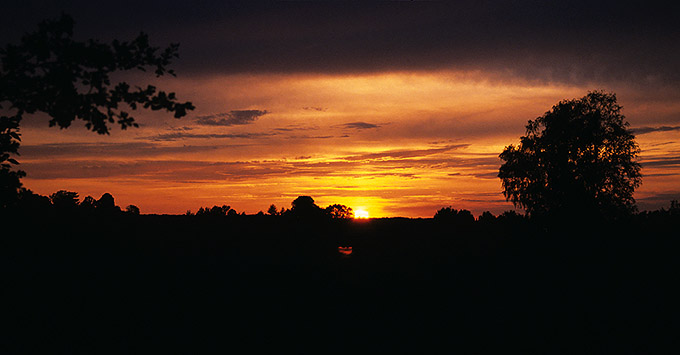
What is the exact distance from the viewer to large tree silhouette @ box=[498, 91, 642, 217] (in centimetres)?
4041

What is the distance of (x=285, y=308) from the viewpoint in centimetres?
1772

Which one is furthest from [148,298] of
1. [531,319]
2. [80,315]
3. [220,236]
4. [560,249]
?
[560,249]

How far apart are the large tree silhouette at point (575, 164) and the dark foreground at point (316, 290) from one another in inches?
510

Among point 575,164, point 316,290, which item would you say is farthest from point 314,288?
point 575,164

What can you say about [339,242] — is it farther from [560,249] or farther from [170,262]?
[560,249]

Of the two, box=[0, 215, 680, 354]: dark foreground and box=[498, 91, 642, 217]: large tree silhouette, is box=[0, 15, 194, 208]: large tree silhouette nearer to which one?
box=[0, 215, 680, 354]: dark foreground

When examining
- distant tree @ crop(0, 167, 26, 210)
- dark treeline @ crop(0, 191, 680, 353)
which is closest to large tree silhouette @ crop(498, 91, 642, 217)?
dark treeline @ crop(0, 191, 680, 353)

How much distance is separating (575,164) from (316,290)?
102ft

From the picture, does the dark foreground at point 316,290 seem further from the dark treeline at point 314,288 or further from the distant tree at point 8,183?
the distant tree at point 8,183

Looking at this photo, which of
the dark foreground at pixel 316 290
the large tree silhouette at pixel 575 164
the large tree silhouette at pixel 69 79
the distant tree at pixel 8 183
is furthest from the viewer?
the large tree silhouette at pixel 575 164

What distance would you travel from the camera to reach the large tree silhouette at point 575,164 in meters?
40.4

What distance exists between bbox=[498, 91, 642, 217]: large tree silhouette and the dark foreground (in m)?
12.9

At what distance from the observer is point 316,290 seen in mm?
19781

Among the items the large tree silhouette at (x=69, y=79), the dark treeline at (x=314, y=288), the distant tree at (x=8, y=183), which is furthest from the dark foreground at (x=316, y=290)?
the large tree silhouette at (x=69, y=79)
